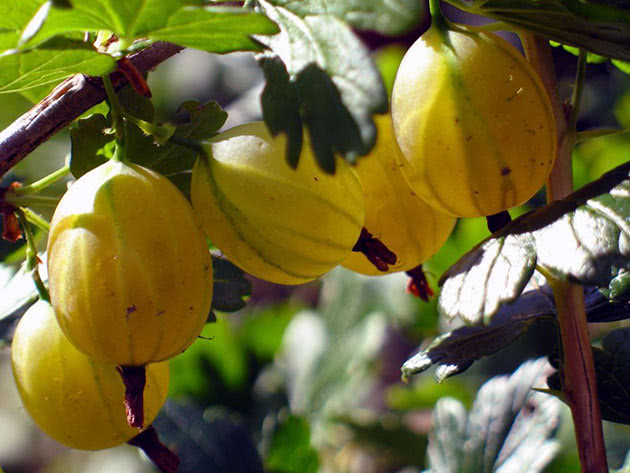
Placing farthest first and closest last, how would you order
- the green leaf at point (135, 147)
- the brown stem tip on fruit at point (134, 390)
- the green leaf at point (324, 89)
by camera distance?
the green leaf at point (135, 147), the brown stem tip on fruit at point (134, 390), the green leaf at point (324, 89)

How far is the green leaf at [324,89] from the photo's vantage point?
542mm

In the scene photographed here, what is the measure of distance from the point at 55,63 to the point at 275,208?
8.6 inches

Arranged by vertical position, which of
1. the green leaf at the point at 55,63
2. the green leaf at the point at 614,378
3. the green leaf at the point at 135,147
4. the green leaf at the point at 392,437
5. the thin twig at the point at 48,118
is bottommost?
the green leaf at the point at 392,437

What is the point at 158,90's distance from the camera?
252cm

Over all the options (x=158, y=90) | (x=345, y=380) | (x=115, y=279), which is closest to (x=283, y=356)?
(x=345, y=380)

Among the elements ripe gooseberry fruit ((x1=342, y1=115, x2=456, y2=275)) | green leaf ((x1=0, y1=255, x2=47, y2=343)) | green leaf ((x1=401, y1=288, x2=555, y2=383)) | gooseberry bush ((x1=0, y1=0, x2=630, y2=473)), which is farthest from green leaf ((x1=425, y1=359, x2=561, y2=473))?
green leaf ((x1=0, y1=255, x2=47, y2=343))

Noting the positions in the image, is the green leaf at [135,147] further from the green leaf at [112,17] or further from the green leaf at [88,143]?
the green leaf at [112,17]

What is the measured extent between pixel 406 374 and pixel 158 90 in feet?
6.45

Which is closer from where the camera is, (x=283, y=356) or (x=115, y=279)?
(x=115, y=279)

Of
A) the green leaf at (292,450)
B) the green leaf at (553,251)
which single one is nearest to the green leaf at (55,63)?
the green leaf at (553,251)

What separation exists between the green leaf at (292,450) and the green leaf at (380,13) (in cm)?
84

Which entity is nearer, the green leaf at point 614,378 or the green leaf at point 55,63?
the green leaf at point 55,63

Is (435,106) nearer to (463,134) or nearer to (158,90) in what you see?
(463,134)

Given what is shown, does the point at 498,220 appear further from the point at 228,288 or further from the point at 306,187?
the point at 228,288
